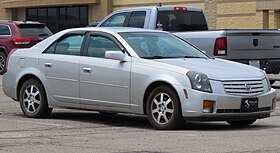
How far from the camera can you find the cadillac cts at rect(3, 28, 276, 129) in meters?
10.4

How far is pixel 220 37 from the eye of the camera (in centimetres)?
1470

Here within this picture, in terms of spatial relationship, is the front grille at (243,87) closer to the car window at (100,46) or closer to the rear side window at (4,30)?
the car window at (100,46)

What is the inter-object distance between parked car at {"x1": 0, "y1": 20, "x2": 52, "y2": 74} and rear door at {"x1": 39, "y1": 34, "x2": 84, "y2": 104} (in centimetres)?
1255

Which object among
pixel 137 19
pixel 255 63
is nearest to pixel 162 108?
pixel 255 63

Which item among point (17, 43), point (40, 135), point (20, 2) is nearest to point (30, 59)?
point (40, 135)

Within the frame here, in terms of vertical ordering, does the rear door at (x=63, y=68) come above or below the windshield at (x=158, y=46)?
below

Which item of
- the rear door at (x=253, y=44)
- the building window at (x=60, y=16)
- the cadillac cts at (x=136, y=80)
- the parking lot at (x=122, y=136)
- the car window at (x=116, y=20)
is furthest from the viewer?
the building window at (x=60, y=16)

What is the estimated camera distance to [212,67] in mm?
10781

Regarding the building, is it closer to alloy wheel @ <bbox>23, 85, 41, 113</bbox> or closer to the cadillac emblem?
alloy wheel @ <bbox>23, 85, 41, 113</bbox>

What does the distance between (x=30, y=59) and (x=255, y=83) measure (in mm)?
3868

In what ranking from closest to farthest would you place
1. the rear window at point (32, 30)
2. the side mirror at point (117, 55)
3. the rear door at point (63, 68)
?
the side mirror at point (117, 55) → the rear door at point (63, 68) → the rear window at point (32, 30)

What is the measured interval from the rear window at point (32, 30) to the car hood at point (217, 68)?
14.3 meters

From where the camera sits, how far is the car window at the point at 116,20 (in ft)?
56.6

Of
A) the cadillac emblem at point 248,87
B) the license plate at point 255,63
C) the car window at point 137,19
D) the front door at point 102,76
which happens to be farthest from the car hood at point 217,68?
the car window at point 137,19
